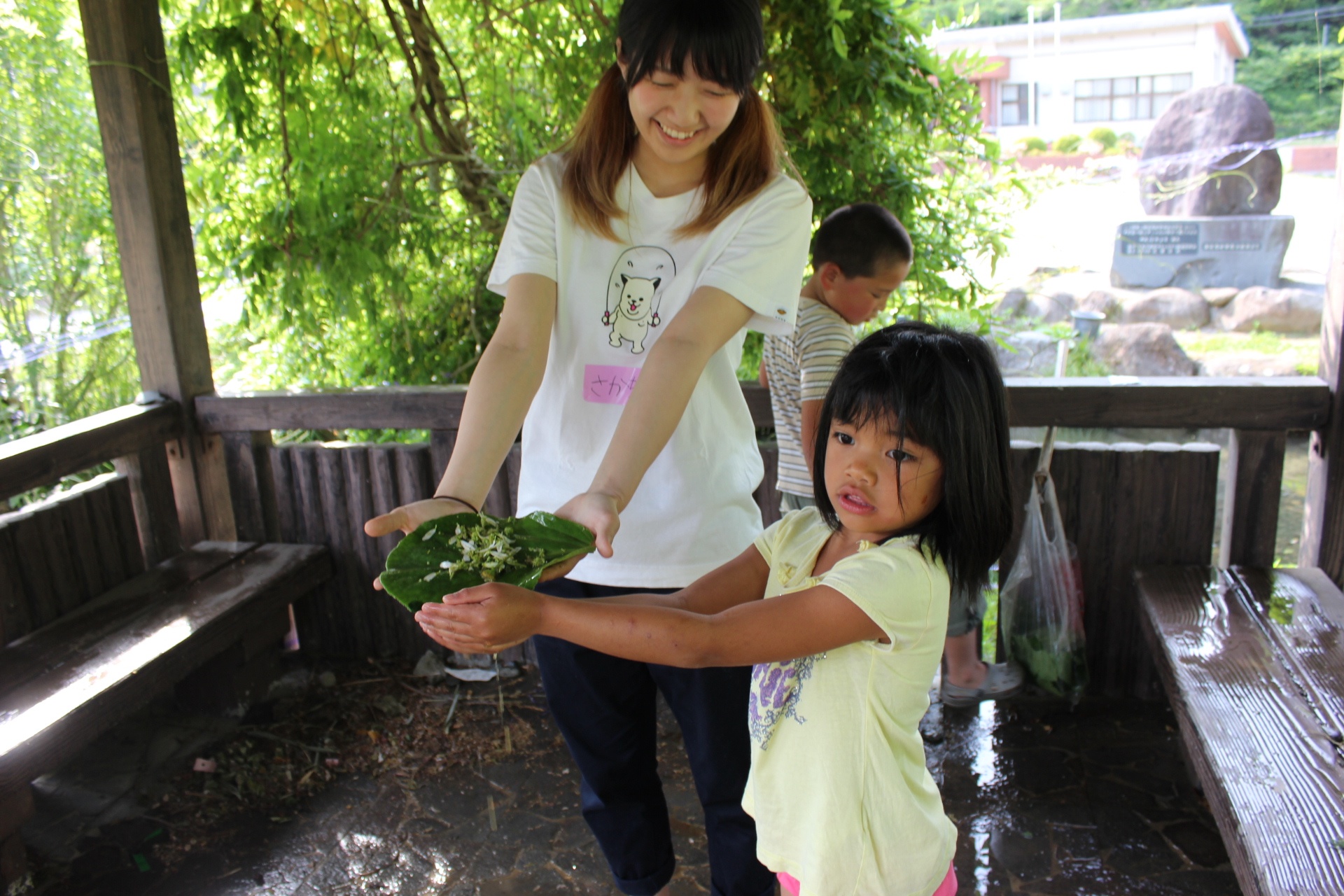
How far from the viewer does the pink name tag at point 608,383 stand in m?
1.64

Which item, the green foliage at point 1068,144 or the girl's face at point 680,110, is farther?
the green foliage at point 1068,144

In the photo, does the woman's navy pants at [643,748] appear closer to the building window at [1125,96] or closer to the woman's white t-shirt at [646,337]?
the woman's white t-shirt at [646,337]

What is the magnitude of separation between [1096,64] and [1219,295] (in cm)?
393

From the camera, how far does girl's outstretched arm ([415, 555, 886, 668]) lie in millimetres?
1227

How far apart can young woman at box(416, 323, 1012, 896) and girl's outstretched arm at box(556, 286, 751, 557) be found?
0.56 ft

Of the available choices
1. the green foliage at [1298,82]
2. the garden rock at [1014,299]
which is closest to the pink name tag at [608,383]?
the green foliage at [1298,82]

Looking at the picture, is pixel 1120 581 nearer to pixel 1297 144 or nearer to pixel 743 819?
pixel 743 819

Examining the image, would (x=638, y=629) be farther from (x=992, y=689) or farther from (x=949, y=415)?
(x=992, y=689)

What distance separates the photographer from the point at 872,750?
1297mm

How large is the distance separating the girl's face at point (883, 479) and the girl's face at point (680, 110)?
571 millimetres

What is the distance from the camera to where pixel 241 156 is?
388 centimetres

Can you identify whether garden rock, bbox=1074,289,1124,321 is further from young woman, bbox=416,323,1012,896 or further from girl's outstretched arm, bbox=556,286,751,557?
young woman, bbox=416,323,1012,896

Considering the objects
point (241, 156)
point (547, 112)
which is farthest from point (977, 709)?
point (241, 156)

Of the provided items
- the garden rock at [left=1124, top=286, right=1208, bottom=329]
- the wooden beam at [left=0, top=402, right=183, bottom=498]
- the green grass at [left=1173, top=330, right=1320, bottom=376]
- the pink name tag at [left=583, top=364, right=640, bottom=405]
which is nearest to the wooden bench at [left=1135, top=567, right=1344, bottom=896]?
the pink name tag at [left=583, top=364, right=640, bottom=405]
